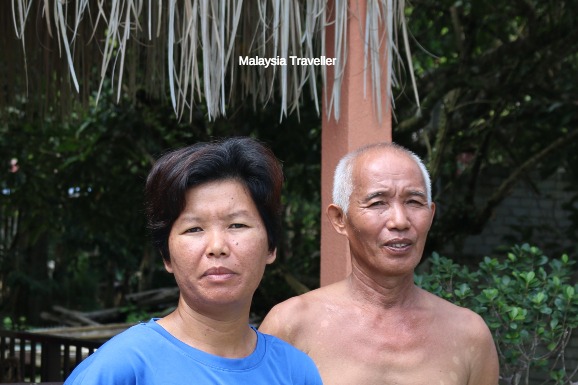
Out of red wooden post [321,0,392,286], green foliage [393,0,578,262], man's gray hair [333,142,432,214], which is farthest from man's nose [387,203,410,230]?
green foliage [393,0,578,262]

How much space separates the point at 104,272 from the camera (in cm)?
1192

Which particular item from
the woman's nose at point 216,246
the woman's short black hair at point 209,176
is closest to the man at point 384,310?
the woman's short black hair at point 209,176

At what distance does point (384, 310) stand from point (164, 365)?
985 millimetres

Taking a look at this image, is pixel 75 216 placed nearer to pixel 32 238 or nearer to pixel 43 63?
pixel 32 238

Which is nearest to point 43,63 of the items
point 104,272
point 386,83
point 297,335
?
point 386,83

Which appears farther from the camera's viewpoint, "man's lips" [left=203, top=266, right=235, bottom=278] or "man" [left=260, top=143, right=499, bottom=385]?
"man" [left=260, top=143, right=499, bottom=385]

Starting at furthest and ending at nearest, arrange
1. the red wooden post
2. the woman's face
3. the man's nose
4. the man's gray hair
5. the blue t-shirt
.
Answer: the red wooden post, the man's gray hair, the man's nose, the woman's face, the blue t-shirt

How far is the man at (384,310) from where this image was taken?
225 cm

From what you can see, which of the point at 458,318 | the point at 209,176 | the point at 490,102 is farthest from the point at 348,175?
the point at 490,102

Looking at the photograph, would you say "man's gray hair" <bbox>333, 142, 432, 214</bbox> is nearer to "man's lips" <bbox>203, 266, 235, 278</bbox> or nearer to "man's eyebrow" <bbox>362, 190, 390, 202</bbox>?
"man's eyebrow" <bbox>362, 190, 390, 202</bbox>

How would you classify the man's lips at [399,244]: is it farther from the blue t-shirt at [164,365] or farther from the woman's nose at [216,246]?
the woman's nose at [216,246]

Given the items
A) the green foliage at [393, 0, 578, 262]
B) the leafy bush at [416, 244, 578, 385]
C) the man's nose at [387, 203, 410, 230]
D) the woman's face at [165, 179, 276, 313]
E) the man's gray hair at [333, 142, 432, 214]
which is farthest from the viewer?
the green foliage at [393, 0, 578, 262]

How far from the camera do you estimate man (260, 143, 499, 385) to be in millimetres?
2252

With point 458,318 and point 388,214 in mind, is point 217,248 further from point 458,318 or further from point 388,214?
point 458,318
